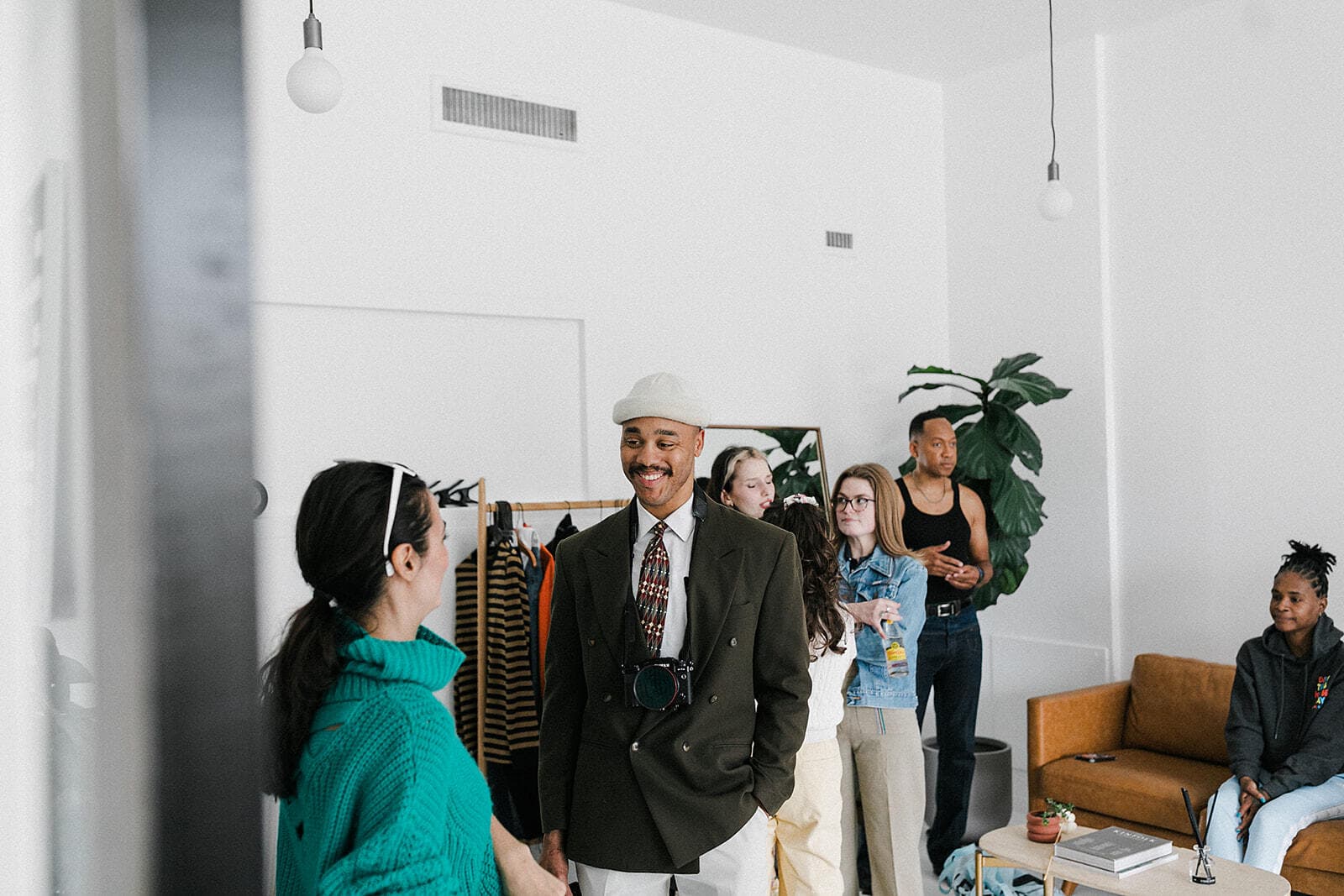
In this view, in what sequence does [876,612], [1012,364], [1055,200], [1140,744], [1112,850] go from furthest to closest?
[1012,364] < [1140,744] < [1055,200] < [876,612] < [1112,850]

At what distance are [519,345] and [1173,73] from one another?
3.20m

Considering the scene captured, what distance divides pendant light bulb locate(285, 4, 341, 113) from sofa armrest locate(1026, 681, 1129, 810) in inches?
133

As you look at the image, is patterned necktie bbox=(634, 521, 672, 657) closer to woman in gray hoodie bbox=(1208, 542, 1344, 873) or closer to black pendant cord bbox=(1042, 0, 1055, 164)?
woman in gray hoodie bbox=(1208, 542, 1344, 873)

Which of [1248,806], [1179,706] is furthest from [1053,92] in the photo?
[1248,806]

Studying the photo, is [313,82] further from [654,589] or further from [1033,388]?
[1033,388]

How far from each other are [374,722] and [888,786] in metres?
2.55

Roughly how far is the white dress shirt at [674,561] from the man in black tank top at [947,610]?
2.25 meters

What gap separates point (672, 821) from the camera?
236cm

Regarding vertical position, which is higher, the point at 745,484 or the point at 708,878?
the point at 745,484

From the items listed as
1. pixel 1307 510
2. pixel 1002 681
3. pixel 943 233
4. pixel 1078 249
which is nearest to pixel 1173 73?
pixel 1078 249

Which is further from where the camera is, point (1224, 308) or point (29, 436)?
point (1224, 308)

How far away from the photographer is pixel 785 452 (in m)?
5.21

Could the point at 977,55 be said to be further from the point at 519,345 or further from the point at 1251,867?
the point at 1251,867

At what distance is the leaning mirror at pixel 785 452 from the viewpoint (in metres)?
5.05
